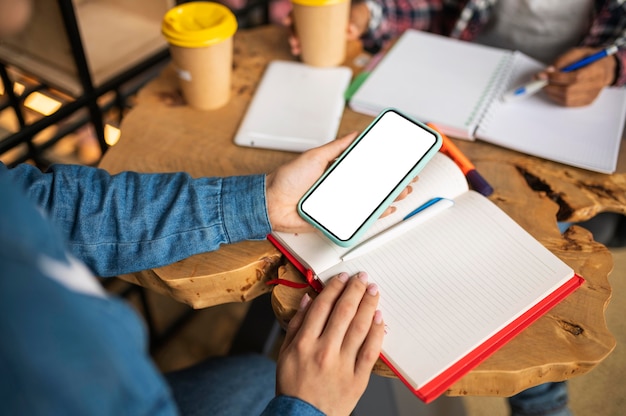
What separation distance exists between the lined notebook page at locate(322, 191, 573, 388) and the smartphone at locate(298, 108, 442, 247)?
55 millimetres

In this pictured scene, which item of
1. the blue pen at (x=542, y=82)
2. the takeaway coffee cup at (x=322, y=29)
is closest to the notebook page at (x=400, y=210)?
the blue pen at (x=542, y=82)

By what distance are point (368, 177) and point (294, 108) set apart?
29cm

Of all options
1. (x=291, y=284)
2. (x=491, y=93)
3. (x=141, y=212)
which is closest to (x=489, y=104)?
(x=491, y=93)

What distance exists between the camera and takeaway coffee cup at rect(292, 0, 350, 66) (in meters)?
1.02

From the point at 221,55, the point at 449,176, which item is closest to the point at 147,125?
the point at 221,55

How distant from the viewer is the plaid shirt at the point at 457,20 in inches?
46.1

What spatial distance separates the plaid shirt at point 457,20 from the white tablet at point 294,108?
0.90 feet

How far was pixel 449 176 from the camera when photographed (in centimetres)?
85

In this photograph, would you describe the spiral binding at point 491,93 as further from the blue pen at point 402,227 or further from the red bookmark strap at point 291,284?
the red bookmark strap at point 291,284

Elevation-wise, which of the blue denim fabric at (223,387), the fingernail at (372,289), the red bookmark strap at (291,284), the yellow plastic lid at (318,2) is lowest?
the blue denim fabric at (223,387)

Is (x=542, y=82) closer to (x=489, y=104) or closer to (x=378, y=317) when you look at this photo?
(x=489, y=104)

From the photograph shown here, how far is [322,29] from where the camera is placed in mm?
1055

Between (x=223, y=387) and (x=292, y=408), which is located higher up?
(x=292, y=408)

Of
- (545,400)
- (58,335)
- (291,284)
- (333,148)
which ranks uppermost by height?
(58,335)
